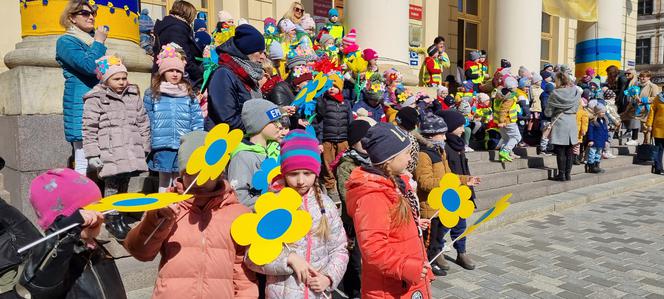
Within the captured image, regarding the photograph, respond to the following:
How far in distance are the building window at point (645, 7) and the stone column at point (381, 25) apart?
142 feet

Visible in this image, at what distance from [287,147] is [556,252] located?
157 inches

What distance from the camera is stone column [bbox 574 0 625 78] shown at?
51.6ft

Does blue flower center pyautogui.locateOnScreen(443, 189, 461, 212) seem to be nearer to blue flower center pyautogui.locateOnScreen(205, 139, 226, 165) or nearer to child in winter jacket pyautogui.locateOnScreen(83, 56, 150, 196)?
blue flower center pyautogui.locateOnScreen(205, 139, 226, 165)

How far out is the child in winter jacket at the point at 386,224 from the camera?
88.0 inches

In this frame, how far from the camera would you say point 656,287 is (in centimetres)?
424

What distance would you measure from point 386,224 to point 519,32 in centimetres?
1162

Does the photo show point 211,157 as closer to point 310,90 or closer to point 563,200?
point 310,90

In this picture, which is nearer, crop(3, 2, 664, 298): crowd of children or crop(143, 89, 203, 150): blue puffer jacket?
crop(3, 2, 664, 298): crowd of children

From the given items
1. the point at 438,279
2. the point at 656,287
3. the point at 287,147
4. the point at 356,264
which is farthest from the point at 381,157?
the point at 656,287

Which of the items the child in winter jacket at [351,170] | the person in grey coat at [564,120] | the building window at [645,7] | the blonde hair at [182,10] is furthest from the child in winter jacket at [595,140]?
the building window at [645,7]

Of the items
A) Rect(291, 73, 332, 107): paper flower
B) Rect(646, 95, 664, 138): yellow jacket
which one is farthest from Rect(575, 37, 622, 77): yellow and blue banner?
Rect(291, 73, 332, 107): paper flower

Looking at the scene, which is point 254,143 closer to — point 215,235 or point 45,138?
point 215,235

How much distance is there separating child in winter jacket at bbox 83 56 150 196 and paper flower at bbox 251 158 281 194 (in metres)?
1.56

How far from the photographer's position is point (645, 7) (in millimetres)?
42750
